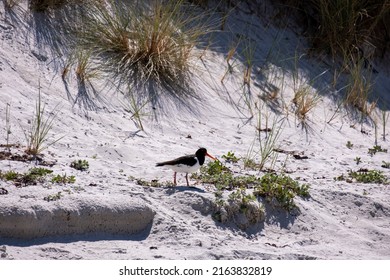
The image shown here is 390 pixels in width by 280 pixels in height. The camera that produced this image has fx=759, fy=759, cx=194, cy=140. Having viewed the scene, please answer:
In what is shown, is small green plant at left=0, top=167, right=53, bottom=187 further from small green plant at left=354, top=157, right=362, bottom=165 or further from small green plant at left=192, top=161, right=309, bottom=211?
small green plant at left=354, top=157, right=362, bottom=165

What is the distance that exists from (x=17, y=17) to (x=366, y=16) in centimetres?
575

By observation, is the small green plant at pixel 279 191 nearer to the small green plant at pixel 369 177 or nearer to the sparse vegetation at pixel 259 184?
the sparse vegetation at pixel 259 184

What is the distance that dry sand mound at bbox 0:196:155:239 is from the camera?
5.64m

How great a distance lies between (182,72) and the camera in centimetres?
970

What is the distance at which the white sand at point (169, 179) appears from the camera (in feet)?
19.1

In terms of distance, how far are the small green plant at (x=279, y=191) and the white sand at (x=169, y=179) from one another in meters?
0.11

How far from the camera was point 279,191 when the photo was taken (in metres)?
6.99

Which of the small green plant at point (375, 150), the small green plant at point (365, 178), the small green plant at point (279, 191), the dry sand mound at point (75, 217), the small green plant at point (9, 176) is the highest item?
the small green plant at point (375, 150)

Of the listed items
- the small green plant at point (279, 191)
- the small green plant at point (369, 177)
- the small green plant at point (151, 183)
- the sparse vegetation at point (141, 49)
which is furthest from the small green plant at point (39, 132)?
the small green plant at point (369, 177)

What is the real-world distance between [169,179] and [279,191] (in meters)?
1.04

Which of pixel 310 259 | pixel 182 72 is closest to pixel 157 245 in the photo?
pixel 310 259

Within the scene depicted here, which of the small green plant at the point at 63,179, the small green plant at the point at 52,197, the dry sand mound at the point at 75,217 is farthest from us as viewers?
the small green plant at the point at 63,179

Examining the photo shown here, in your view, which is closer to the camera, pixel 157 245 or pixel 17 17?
pixel 157 245
